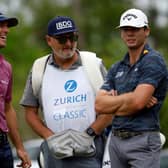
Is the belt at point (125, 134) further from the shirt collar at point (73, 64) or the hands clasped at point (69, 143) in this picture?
the shirt collar at point (73, 64)

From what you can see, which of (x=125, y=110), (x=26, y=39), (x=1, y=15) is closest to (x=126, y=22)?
(x=125, y=110)

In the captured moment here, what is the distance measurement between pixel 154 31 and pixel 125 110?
134ft

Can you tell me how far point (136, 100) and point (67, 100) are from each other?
3.56ft

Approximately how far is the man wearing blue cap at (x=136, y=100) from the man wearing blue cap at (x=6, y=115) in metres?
0.87

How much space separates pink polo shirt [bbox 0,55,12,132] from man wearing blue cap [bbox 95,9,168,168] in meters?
0.86

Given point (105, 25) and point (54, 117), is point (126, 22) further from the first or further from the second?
point (105, 25)

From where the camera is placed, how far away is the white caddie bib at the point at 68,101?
25.9 feet

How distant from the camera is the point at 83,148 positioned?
779cm

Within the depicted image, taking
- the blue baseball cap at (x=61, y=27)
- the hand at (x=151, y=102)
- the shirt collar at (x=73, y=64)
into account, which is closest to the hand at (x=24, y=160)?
the shirt collar at (x=73, y=64)

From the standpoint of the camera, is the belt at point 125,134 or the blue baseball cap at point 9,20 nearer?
the belt at point 125,134

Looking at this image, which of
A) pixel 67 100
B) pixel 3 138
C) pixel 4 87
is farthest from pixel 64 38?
pixel 3 138

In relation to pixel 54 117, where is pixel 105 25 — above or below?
below

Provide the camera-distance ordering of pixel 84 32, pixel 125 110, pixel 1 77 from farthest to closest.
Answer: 1. pixel 84 32
2. pixel 1 77
3. pixel 125 110

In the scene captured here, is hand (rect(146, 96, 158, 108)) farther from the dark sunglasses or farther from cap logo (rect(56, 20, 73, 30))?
cap logo (rect(56, 20, 73, 30))
